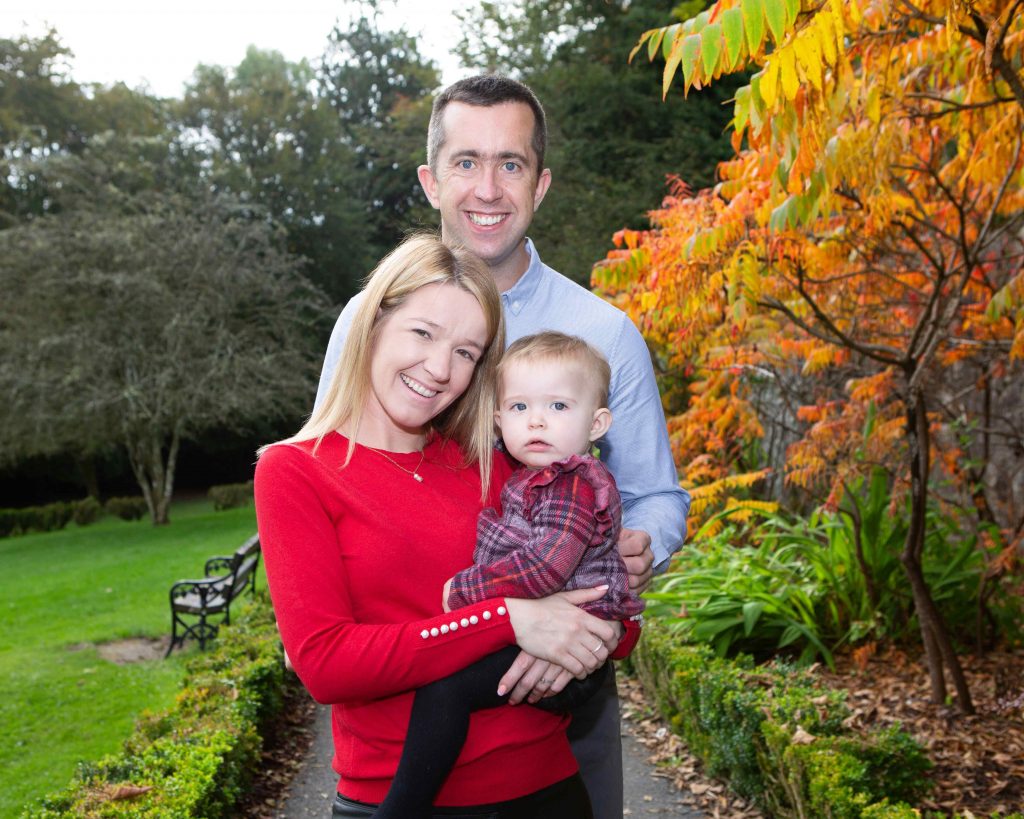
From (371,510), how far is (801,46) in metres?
1.88

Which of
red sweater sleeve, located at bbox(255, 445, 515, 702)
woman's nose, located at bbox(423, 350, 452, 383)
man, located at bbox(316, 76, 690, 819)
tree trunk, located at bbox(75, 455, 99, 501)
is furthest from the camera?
tree trunk, located at bbox(75, 455, 99, 501)

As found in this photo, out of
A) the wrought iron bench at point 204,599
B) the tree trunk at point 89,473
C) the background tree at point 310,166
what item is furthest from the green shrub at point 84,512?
the wrought iron bench at point 204,599

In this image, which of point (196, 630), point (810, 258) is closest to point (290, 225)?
point (196, 630)

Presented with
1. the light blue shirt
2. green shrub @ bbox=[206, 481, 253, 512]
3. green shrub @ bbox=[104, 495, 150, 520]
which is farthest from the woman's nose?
green shrub @ bbox=[206, 481, 253, 512]

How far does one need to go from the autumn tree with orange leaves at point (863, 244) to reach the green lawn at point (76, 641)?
5052mm

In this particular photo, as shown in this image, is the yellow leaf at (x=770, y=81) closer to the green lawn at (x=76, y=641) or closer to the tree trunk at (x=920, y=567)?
the tree trunk at (x=920, y=567)

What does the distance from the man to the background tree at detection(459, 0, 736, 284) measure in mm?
16062

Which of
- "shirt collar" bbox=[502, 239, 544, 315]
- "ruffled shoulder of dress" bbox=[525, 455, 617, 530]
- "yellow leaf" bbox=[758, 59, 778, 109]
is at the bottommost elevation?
"ruffled shoulder of dress" bbox=[525, 455, 617, 530]

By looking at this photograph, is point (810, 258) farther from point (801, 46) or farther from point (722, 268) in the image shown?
point (801, 46)

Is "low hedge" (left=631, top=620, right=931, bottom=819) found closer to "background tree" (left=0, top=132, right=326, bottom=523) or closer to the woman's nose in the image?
the woman's nose

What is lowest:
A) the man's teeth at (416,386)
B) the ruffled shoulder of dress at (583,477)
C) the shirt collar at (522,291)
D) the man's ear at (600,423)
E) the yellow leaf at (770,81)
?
the ruffled shoulder of dress at (583,477)

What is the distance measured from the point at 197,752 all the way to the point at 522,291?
3462 mm

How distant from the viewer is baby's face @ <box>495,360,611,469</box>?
2.23 metres

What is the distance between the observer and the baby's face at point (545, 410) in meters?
2.23
